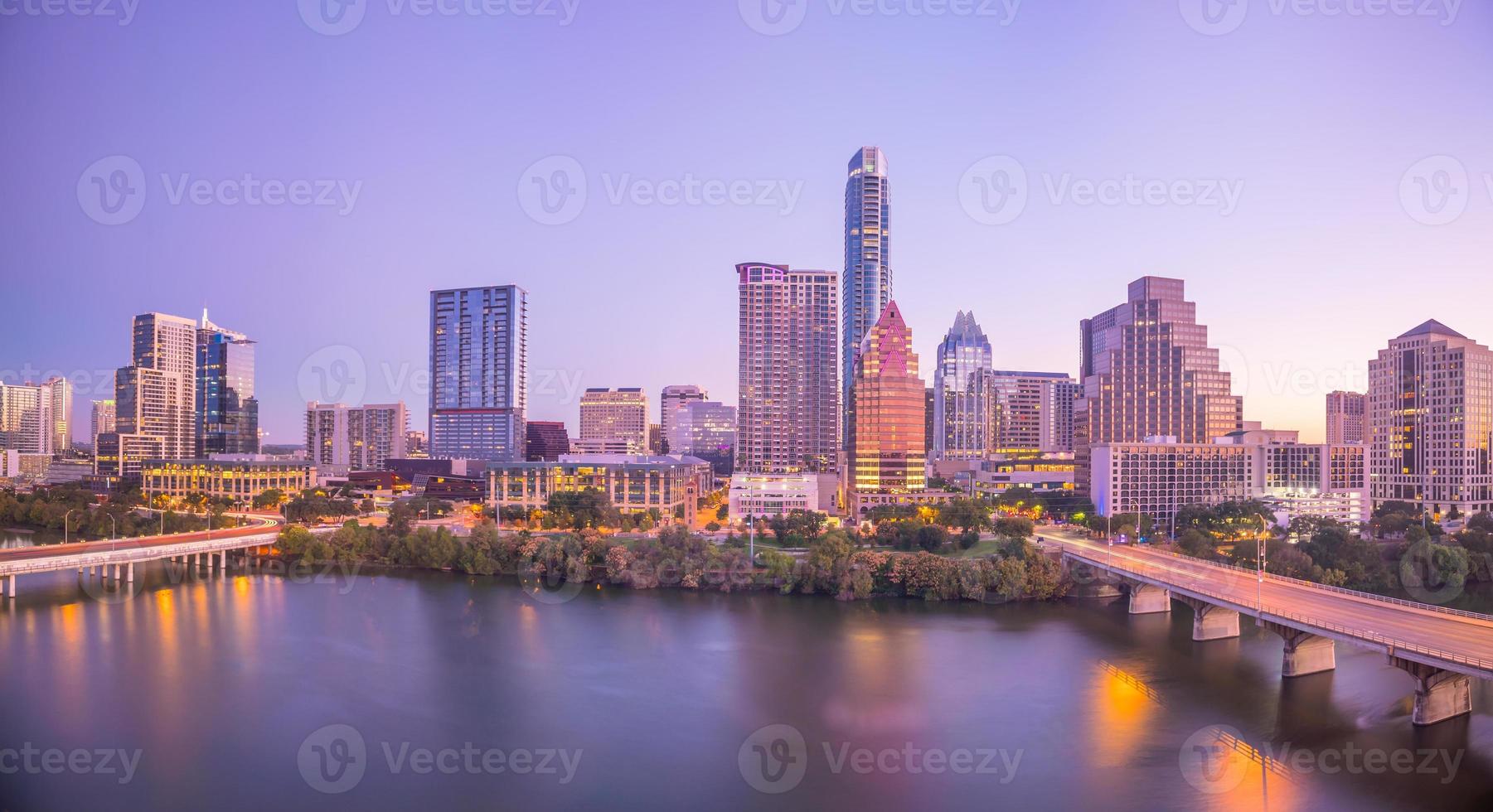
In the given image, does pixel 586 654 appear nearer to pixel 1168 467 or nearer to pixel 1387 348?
pixel 1168 467

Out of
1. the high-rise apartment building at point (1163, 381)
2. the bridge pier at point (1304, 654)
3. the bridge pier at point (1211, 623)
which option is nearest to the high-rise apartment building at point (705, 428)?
the high-rise apartment building at point (1163, 381)

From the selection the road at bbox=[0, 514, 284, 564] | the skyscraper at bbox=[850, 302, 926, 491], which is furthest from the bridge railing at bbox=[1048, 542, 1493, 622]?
the road at bbox=[0, 514, 284, 564]

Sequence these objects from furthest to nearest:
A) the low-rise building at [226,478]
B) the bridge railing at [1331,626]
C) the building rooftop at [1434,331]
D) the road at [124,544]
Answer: the low-rise building at [226,478]
the building rooftop at [1434,331]
the road at [124,544]
the bridge railing at [1331,626]

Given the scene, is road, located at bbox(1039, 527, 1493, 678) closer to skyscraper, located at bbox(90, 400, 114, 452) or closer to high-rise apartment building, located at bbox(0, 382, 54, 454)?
high-rise apartment building, located at bbox(0, 382, 54, 454)

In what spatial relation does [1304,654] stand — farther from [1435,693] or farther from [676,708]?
[676,708]

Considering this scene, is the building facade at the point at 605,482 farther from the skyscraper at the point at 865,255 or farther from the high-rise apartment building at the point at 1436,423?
the high-rise apartment building at the point at 1436,423

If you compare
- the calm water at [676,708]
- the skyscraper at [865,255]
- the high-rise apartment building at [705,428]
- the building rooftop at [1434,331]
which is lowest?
the calm water at [676,708]
